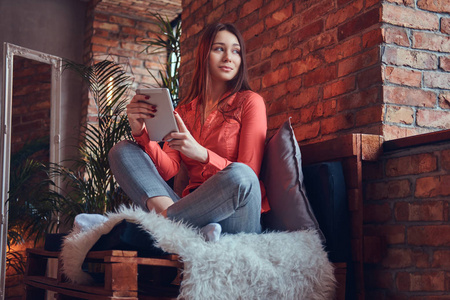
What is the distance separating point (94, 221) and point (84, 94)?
356 centimetres

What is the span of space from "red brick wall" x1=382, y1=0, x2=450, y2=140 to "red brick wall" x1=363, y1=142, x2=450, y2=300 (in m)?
0.21

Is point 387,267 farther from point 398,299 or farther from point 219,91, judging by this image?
point 219,91

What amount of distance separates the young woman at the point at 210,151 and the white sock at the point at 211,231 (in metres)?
0.04

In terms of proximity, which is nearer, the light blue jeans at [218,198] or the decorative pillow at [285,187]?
the light blue jeans at [218,198]

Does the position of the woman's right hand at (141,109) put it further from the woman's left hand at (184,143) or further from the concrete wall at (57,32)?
the concrete wall at (57,32)

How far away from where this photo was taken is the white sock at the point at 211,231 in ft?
5.79

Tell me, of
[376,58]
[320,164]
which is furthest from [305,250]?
[376,58]

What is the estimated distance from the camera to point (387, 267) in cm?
209

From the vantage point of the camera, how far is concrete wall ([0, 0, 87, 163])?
5.06 meters

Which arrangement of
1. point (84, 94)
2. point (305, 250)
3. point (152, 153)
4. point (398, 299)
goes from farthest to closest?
point (84, 94), point (152, 153), point (398, 299), point (305, 250)

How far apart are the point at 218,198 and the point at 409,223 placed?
2.42 ft

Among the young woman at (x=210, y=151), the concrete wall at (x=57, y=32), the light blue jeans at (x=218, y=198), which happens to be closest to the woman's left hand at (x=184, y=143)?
the young woman at (x=210, y=151)

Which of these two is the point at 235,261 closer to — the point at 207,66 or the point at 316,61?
the point at 207,66

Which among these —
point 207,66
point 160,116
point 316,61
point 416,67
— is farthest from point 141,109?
point 416,67
